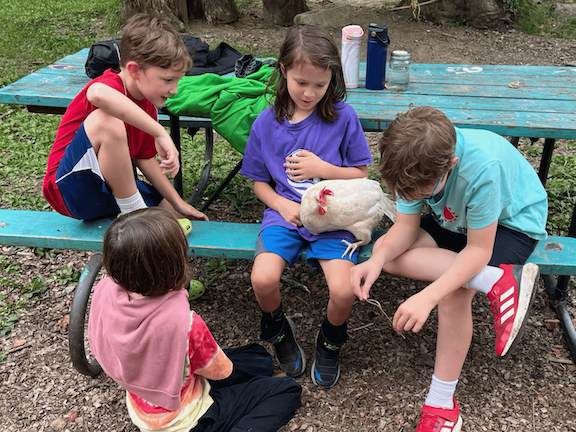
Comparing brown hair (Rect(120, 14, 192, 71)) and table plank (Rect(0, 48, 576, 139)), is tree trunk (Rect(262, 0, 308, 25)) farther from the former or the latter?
brown hair (Rect(120, 14, 192, 71))

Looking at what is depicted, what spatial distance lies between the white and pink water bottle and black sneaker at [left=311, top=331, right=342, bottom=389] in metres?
1.39

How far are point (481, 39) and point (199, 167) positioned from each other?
455 centimetres

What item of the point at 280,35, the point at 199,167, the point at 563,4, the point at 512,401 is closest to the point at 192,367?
the point at 512,401

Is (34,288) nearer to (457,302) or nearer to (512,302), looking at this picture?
(457,302)

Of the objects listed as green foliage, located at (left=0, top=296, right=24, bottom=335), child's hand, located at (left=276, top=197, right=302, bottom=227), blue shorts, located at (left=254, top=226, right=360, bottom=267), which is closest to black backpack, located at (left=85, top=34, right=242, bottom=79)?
child's hand, located at (left=276, top=197, right=302, bottom=227)

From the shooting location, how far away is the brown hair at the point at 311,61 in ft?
7.54

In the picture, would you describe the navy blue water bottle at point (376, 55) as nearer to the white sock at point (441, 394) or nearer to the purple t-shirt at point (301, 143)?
the purple t-shirt at point (301, 143)

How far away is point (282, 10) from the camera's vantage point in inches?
307

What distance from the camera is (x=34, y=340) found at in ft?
9.17

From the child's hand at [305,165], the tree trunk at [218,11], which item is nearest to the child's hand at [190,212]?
the child's hand at [305,165]

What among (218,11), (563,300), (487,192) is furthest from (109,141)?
(218,11)

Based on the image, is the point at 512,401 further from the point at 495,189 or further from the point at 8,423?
the point at 8,423

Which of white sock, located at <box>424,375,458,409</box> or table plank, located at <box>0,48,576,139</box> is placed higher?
table plank, located at <box>0,48,576,139</box>

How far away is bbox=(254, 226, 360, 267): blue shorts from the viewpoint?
7.70 feet
